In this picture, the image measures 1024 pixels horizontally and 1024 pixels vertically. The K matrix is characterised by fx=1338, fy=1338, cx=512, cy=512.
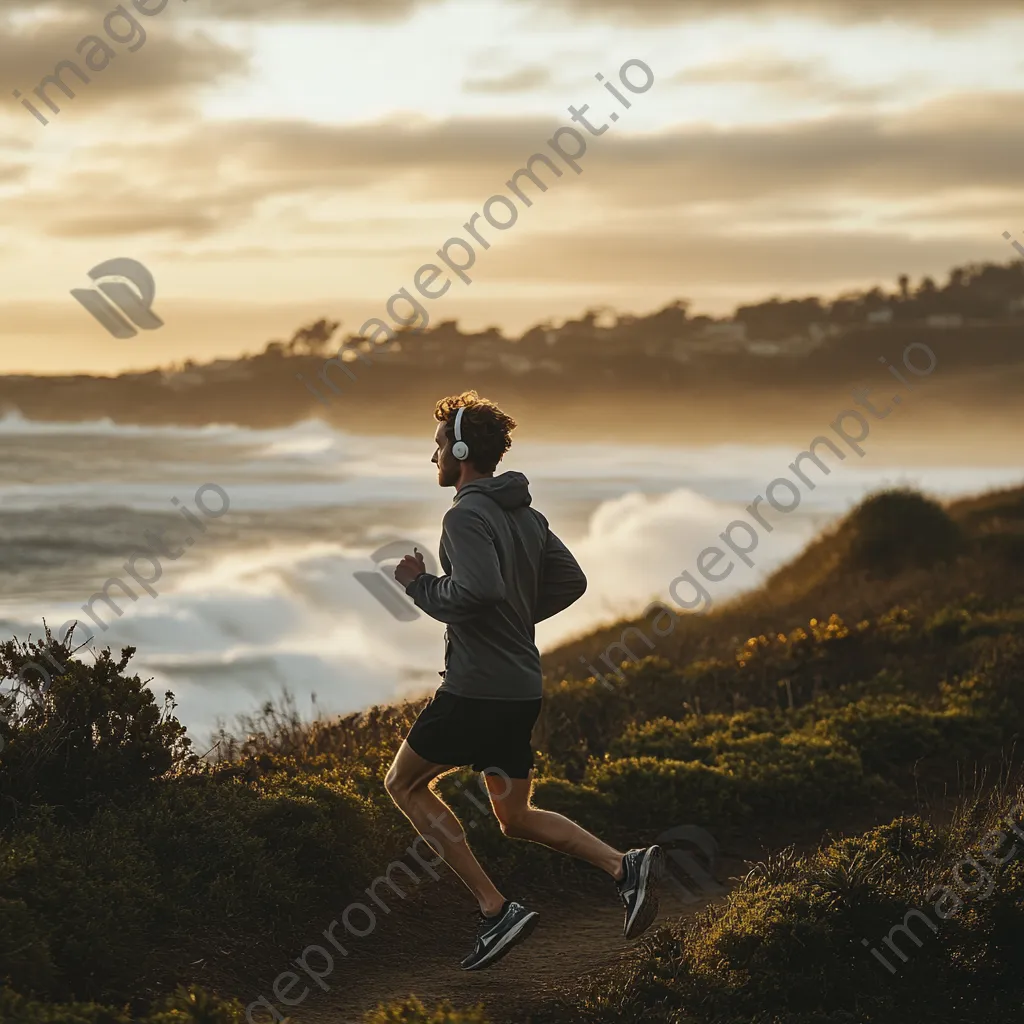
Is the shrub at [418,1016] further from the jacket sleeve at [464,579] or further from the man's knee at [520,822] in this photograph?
the jacket sleeve at [464,579]

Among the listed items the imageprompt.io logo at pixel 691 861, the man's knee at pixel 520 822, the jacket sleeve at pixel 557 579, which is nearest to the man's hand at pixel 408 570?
the jacket sleeve at pixel 557 579

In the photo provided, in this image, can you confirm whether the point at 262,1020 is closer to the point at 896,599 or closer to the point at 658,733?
the point at 658,733

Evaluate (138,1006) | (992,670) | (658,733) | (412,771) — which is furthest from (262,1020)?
(992,670)

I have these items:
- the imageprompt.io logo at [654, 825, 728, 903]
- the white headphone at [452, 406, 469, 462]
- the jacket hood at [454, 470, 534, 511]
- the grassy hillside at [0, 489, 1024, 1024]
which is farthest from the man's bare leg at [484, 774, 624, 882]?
the imageprompt.io logo at [654, 825, 728, 903]

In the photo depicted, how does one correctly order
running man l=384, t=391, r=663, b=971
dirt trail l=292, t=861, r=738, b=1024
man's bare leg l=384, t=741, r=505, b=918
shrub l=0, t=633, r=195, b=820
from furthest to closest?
1. shrub l=0, t=633, r=195, b=820
2. dirt trail l=292, t=861, r=738, b=1024
3. man's bare leg l=384, t=741, r=505, b=918
4. running man l=384, t=391, r=663, b=971

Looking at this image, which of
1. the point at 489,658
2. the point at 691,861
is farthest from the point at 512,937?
the point at 691,861

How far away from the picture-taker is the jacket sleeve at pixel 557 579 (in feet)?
21.5

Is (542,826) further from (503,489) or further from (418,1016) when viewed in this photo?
(503,489)

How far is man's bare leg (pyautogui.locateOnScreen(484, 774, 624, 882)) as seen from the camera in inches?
256

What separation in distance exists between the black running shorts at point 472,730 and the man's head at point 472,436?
1051 mm

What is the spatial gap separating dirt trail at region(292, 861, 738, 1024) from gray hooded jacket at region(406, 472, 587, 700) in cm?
175

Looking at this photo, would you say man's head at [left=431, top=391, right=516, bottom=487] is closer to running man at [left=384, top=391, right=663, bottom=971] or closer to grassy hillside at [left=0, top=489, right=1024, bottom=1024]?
running man at [left=384, top=391, right=663, bottom=971]

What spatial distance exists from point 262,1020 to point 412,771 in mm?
1287

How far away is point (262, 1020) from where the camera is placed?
19.6ft
